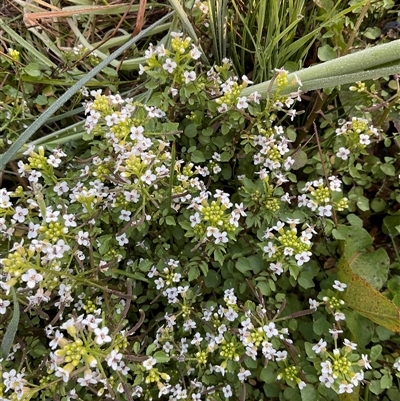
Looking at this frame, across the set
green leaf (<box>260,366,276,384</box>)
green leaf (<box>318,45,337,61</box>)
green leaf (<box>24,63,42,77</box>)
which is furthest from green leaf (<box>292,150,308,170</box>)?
green leaf (<box>24,63,42,77</box>)

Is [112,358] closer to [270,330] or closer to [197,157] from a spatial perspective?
[270,330]

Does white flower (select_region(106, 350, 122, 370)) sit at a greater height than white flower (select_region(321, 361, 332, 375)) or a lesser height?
greater

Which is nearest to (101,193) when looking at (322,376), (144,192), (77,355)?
(144,192)

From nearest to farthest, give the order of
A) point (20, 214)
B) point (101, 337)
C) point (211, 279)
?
point (101, 337)
point (20, 214)
point (211, 279)

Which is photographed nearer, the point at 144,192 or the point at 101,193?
the point at 144,192

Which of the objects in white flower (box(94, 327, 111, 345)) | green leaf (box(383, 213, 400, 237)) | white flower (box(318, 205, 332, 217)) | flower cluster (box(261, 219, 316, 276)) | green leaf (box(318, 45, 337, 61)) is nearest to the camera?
white flower (box(94, 327, 111, 345))

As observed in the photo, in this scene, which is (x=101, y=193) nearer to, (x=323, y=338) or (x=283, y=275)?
(x=283, y=275)

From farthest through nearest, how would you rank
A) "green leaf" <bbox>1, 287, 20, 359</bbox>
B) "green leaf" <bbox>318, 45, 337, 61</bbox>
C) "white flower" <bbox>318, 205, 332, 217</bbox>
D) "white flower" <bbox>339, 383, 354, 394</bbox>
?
"green leaf" <bbox>318, 45, 337, 61</bbox>
"white flower" <bbox>318, 205, 332, 217</bbox>
"white flower" <bbox>339, 383, 354, 394</bbox>
"green leaf" <bbox>1, 287, 20, 359</bbox>

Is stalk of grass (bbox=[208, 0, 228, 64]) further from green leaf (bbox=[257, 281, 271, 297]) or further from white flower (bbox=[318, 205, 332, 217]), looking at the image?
green leaf (bbox=[257, 281, 271, 297])

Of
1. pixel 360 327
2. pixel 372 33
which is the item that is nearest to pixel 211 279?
pixel 360 327

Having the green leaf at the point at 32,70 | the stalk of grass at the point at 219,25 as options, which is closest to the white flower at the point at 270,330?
the stalk of grass at the point at 219,25

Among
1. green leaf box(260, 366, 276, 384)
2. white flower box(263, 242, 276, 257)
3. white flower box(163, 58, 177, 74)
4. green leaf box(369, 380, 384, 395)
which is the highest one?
white flower box(163, 58, 177, 74)
